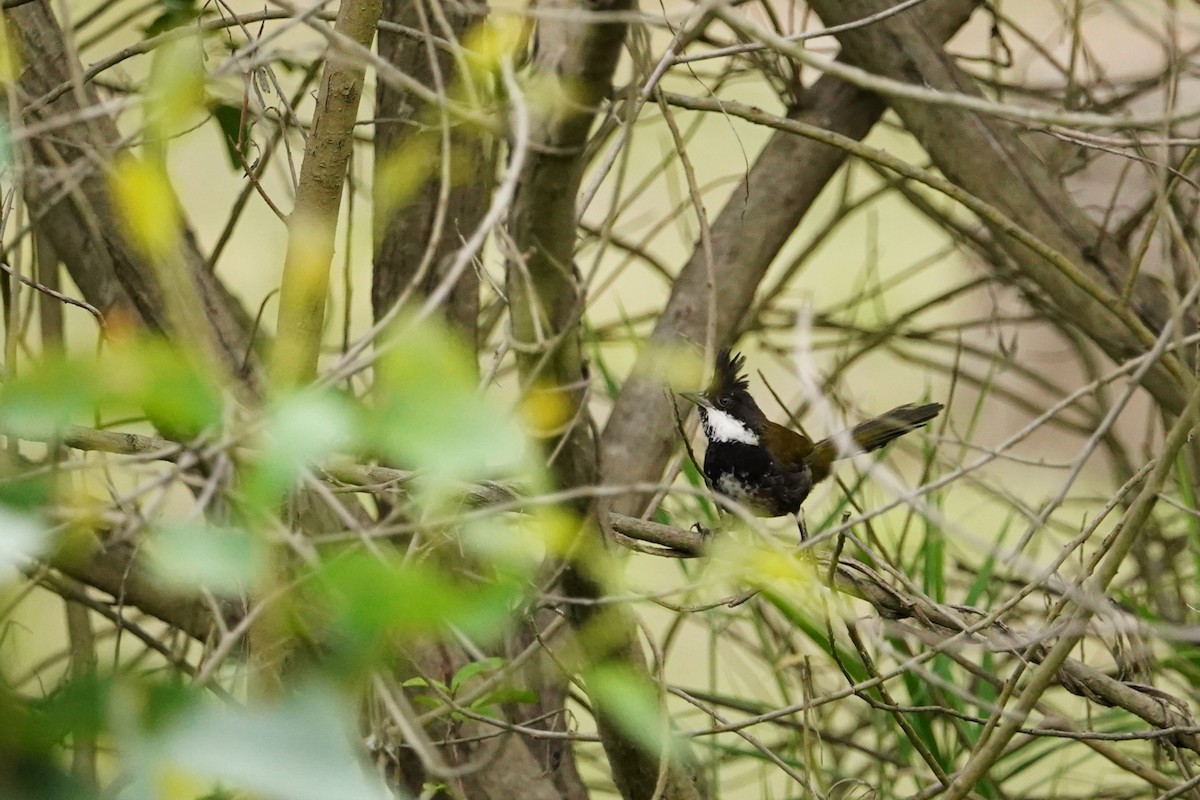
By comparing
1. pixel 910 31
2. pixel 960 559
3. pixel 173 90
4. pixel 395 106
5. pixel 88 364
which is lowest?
pixel 960 559

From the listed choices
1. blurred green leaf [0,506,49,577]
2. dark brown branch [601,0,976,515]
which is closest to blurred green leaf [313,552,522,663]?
blurred green leaf [0,506,49,577]

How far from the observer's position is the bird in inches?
133

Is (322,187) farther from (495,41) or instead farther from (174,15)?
(174,15)

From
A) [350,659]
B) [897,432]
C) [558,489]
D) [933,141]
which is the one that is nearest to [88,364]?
[350,659]

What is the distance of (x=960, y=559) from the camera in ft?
12.0

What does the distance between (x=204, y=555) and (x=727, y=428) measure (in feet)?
9.35

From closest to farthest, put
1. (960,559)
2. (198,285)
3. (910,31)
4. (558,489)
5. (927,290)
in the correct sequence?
(558,489)
(198,285)
(910,31)
(960,559)
(927,290)

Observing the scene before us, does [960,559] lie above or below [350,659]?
below

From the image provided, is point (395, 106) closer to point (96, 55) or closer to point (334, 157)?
point (334, 157)

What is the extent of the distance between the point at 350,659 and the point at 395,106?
2021mm

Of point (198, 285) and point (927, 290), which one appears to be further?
point (927, 290)

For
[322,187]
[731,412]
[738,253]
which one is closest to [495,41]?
[322,187]

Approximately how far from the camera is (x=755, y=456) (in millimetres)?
3418

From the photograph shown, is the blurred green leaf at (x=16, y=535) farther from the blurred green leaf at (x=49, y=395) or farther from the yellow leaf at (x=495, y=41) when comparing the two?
the yellow leaf at (x=495, y=41)
